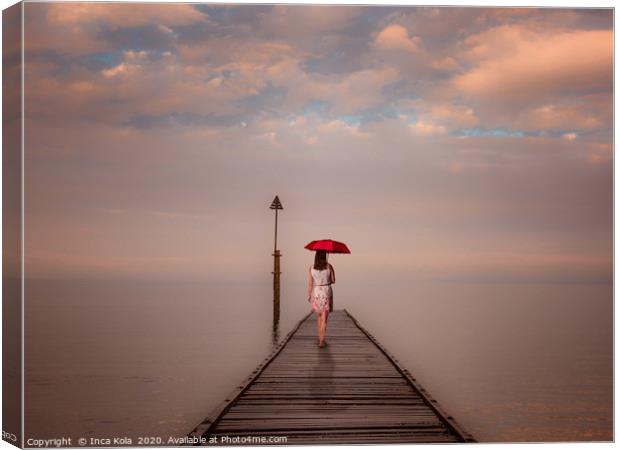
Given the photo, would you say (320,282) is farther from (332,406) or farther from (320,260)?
(332,406)

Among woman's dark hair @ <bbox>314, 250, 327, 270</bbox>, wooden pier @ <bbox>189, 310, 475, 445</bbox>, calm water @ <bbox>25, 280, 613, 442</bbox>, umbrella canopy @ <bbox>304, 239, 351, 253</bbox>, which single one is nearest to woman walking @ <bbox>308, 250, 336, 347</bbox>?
woman's dark hair @ <bbox>314, 250, 327, 270</bbox>

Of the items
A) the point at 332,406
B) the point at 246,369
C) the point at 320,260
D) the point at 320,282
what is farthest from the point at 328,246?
the point at 246,369

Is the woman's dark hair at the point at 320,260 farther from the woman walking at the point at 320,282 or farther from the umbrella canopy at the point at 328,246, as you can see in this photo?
the umbrella canopy at the point at 328,246

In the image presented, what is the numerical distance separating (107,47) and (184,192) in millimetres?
4601

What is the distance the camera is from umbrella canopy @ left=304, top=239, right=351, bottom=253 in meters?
11.4

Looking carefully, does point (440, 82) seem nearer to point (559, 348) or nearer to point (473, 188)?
point (473, 188)

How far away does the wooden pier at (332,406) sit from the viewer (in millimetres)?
6734

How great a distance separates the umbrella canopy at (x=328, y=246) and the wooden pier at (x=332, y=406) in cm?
184

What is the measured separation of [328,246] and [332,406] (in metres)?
4.08

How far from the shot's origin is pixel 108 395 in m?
14.7

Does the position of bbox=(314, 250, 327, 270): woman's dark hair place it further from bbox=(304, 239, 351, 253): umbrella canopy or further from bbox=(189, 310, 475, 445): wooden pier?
bbox=(189, 310, 475, 445): wooden pier

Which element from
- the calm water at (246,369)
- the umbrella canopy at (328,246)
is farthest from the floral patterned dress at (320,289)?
the calm water at (246,369)

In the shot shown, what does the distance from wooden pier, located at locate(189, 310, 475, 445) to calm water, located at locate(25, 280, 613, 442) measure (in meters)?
2.54

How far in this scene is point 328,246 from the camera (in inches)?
452
